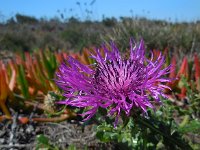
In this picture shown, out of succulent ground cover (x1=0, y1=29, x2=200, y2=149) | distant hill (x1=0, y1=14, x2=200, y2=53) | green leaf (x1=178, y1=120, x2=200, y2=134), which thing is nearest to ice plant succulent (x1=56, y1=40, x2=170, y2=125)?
succulent ground cover (x1=0, y1=29, x2=200, y2=149)

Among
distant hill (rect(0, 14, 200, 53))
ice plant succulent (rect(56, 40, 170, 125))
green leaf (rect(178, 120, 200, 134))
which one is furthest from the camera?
distant hill (rect(0, 14, 200, 53))

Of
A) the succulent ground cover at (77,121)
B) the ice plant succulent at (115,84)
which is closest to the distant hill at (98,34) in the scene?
the succulent ground cover at (77,121)

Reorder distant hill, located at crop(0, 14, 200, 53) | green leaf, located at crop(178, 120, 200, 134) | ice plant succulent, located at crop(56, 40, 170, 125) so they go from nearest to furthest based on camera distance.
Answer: ice plant succulent, located at crop(56, 40, 170, 125) → green leaf, located at crop(178, 120, 200, 134) → distant hill, located at crop(0, 14, 200, 53)

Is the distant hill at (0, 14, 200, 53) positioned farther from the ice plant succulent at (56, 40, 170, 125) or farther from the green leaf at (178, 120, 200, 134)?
the ice plant succulent at (56, 40, 170, 125)

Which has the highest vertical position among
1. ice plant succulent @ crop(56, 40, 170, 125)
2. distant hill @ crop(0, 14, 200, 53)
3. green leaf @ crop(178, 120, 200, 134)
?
distant hill @ crop(0, 14, 200, 53)

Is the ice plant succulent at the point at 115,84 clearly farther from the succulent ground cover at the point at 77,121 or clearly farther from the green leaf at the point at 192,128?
the green leaf at the point at 192,128

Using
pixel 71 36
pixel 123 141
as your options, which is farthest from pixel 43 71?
pixel 71 36

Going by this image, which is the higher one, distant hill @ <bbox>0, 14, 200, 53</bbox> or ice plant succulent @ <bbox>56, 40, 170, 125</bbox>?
distant hill @ <bbox>0, 14, 200, 53</bbox>

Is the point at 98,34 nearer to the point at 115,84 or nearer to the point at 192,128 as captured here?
the point at 192,128
